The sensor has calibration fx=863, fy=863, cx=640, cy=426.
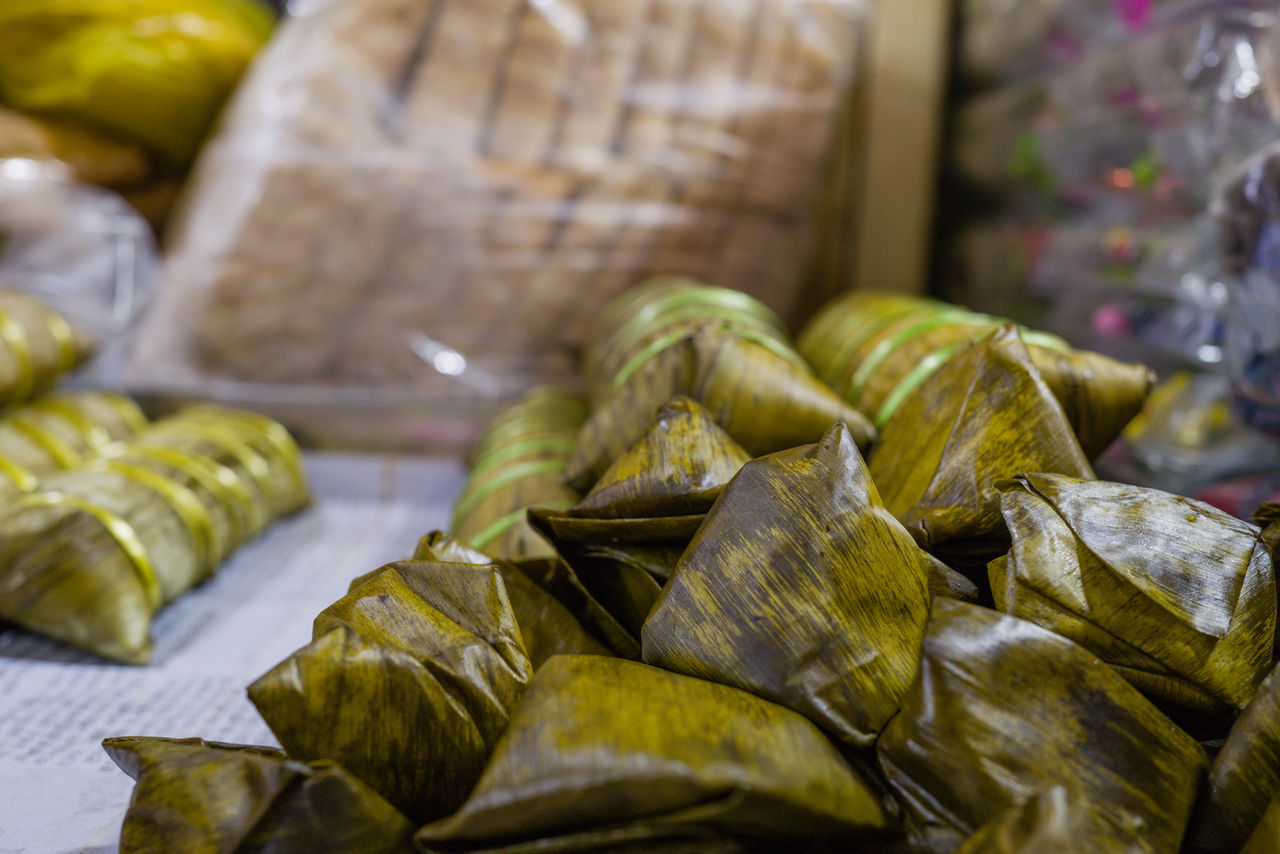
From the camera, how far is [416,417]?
211 centimetres

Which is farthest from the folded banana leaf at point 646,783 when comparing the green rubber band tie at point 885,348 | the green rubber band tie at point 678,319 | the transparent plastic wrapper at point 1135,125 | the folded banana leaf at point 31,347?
the folded banana leaf at point 31,347

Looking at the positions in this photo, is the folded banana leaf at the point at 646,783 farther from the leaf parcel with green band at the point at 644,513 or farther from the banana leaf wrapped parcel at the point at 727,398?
the banana leaf wrapped parcel at the point at 727,398

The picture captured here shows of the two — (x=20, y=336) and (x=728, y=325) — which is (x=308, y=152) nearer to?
(x=20, y=336)

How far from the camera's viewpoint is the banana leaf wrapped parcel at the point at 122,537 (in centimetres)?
121

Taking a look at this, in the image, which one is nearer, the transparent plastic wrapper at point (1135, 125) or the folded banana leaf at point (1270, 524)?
the folded banana leaf at point (1270, 524)

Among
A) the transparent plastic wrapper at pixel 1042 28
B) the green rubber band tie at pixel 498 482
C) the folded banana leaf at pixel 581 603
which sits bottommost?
the green rubber band tie at pixel 498 482

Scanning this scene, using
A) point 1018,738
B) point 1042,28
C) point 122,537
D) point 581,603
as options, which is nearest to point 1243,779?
point 1018,738

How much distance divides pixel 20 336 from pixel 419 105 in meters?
0.92

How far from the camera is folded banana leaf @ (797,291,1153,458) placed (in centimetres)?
95

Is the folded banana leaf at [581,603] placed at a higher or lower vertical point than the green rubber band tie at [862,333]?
lower

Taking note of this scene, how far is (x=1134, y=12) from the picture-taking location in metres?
1.65

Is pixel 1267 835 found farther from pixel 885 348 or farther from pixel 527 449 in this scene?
pixel 527 449

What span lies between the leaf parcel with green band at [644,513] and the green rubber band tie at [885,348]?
41 cm

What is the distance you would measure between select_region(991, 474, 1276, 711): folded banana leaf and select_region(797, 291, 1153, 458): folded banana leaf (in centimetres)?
26
